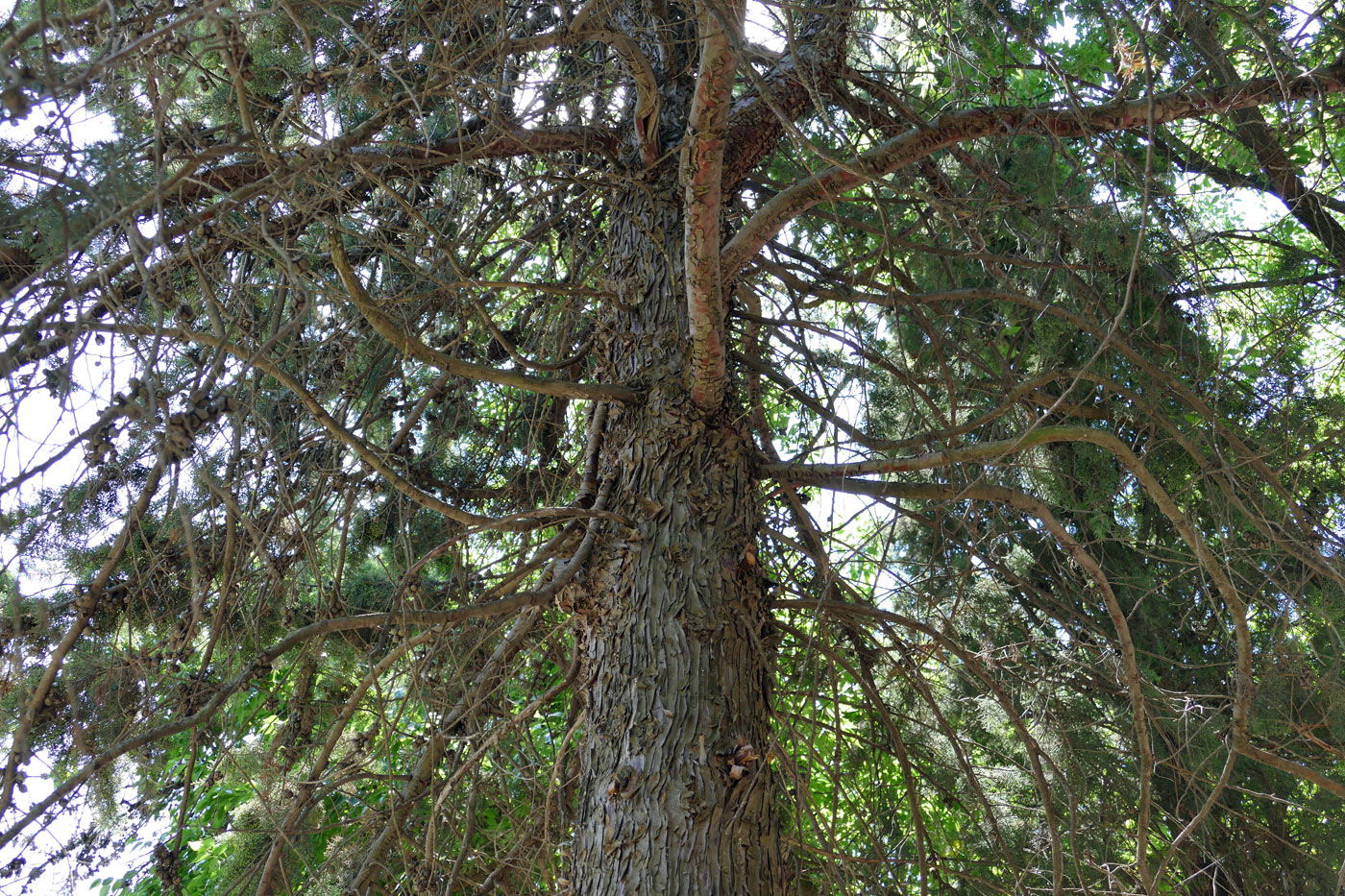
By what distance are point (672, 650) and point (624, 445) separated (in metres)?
0.61

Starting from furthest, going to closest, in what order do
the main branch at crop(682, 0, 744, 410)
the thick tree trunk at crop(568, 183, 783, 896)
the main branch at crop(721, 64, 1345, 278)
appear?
1. the main branch at crop(721, 64, 1345, 278)
2. the thick tree trunk at crop(568, 183, 783, 896)
3. the main branch at crop(682, 0, 744, 410)

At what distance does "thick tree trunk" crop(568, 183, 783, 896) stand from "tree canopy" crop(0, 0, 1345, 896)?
11 mm

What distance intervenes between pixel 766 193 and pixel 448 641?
2099 mm

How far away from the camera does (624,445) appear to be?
270 cm

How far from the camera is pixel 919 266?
14.0 ft

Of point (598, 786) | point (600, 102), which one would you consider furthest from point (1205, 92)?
point (598, 786)

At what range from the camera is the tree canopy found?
6.88 feet

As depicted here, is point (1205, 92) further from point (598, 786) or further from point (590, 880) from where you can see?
point (590, 880)

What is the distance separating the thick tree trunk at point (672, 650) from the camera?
2150 mm

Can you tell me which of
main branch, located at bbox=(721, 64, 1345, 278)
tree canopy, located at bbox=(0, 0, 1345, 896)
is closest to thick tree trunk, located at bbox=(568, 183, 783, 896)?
tree canopy, located at bbox=(0, 0, 1345, 896)

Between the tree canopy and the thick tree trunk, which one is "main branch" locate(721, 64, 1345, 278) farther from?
the thick tree trunk

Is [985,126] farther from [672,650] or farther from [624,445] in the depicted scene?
[672,650]

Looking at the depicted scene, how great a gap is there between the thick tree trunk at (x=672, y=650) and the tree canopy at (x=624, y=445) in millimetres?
11

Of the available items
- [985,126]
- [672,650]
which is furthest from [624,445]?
[985,126]
